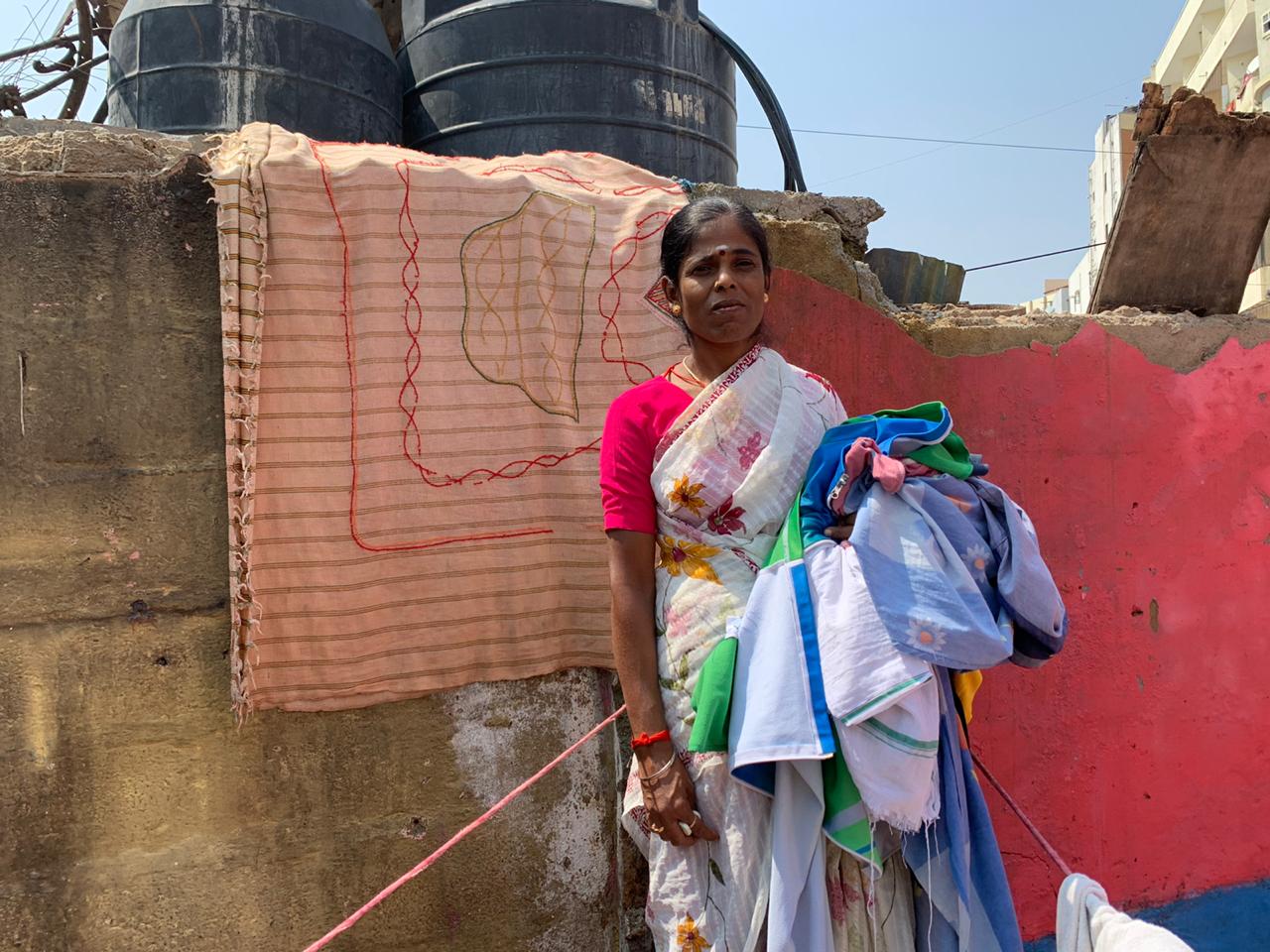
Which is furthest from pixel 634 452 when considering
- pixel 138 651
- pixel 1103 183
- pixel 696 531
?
pixel 1103 183

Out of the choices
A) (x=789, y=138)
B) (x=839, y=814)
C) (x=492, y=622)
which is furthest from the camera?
(x=789, y=138)

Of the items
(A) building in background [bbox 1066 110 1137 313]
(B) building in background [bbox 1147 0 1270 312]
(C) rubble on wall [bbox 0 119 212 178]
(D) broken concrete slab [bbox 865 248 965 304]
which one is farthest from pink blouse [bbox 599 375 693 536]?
(A) building in background [bbox 1066 110 1137 313]

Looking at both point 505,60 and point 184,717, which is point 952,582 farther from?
point 505,60

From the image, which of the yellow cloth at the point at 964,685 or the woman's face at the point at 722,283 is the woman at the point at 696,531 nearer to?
the woman's face at the point at 722,283

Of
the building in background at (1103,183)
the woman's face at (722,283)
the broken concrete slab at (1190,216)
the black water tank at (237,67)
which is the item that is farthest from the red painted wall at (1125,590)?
the building in background at (1103,183)

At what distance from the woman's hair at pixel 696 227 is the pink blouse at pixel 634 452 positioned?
0.74ft

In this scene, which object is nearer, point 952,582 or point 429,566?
point 952,582

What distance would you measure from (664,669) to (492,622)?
0.61m

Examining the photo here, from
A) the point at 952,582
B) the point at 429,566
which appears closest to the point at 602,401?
the point at 429,566

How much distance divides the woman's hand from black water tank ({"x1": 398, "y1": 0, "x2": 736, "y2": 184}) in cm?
225

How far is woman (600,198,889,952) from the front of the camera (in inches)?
61.6

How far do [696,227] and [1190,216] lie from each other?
211cm

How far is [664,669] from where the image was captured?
163 cm

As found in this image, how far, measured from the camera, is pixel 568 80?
319 cm
